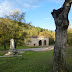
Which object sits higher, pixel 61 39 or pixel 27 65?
pixel 61 39

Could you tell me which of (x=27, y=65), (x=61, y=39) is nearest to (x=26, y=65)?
(x=27, y=65)

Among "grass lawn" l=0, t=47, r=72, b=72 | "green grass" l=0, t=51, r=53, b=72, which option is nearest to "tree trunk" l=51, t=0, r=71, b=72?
"grass lawn" l=0, t=47, r=72, b=72

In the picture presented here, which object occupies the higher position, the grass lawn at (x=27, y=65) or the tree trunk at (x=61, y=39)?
the tree trunk at (x=61, y=39)

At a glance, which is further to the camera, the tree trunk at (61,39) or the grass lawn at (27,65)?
the grass lawn at (27,65)

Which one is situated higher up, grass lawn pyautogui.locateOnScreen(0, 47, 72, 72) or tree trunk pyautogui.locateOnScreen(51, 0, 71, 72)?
tree trunk pyautogui.locateOnScreen(51, 0, 71, 72)

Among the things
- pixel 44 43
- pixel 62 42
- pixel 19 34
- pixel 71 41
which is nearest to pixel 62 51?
pixel 62 42

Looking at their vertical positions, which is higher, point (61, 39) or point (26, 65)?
point (61, 39)

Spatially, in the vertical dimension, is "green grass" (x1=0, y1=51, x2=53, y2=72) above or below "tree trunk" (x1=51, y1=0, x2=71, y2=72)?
below

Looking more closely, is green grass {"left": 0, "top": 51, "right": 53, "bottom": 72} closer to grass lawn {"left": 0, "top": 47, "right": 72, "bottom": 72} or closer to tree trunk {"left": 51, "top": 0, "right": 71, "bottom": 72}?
grass lawn {"left": 0, "top": 47, "right": 72, "bottom": 72}

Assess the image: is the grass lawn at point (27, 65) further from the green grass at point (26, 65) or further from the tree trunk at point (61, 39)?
the tree trunk at point (61, 39)

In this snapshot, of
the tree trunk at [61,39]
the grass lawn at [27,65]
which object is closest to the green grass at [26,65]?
the grass lawn at [27,65]

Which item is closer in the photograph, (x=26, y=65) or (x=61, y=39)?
(x=61, y=39)

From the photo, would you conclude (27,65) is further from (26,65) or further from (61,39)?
(61,39)

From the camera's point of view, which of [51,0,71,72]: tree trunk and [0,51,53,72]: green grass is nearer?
[51,0,71,72]: tree trunk
